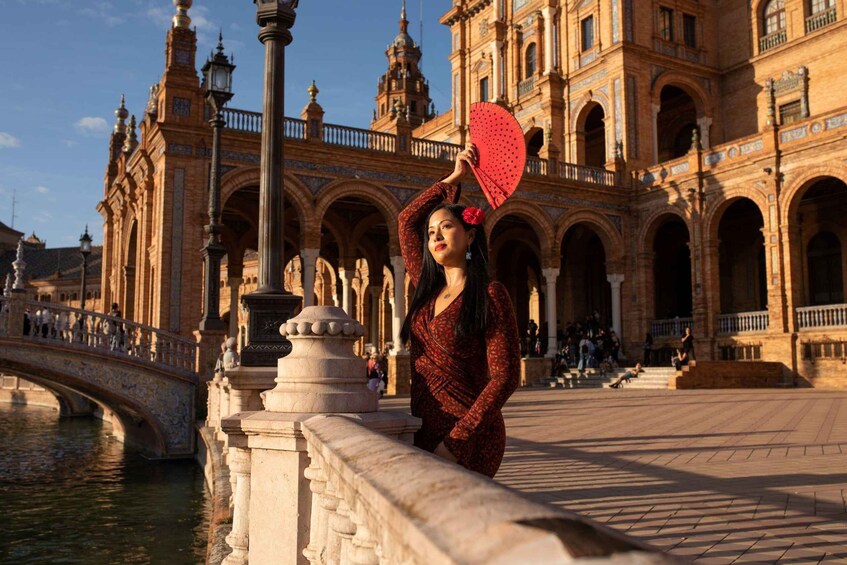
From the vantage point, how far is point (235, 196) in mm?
24703

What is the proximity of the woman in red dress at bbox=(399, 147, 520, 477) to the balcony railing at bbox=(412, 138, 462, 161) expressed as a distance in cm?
2174

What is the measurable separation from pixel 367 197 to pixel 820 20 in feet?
59.6

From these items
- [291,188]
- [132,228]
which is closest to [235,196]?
[291,188]

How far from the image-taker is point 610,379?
2377cm

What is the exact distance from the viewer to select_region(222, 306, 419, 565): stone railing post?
11.1ft

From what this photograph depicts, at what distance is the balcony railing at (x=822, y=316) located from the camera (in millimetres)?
21594

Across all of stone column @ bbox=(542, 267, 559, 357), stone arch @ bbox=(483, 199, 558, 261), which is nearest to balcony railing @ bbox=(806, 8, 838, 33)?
stone arch @ bbox=(483, 199, 558, 261)

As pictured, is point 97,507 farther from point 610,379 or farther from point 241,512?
point 610,379

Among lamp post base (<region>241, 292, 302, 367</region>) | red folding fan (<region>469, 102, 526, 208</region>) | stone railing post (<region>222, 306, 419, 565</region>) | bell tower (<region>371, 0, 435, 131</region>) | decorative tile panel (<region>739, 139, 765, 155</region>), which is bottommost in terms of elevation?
stone railing post (<region>222, 306, 419, 565</region>)

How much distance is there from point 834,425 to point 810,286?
18425mm

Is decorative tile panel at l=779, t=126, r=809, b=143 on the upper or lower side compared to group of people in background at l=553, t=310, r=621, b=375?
upper

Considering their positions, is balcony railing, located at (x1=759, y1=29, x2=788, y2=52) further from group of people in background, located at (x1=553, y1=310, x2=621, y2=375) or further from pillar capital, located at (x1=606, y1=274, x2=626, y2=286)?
group of people in background, located at (x1=553, y1=310, x2=621, y2=375)

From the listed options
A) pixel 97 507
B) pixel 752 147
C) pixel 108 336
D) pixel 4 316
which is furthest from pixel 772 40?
pixel 97 507

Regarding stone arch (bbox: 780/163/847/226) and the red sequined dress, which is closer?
the red sequined dress
